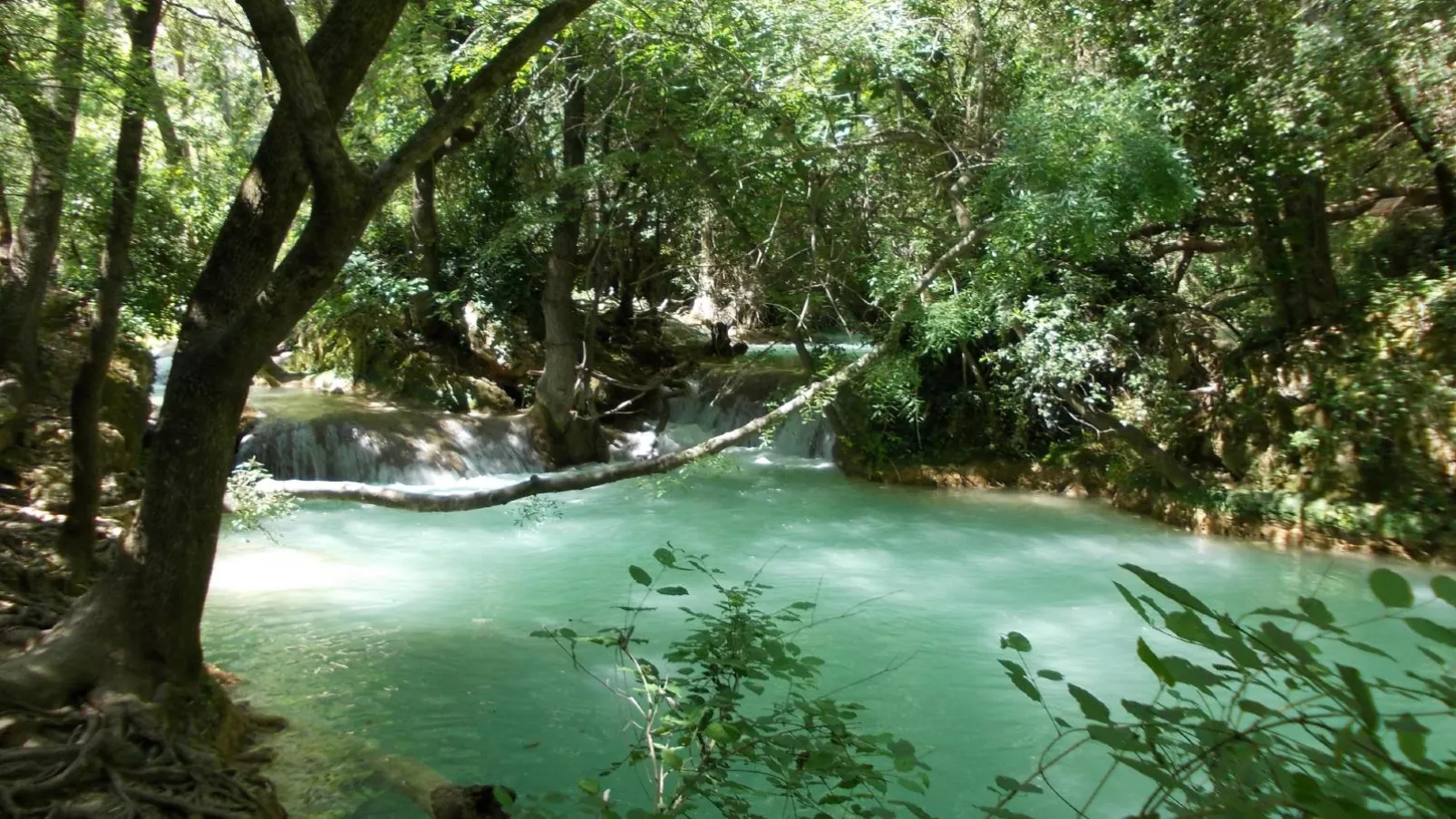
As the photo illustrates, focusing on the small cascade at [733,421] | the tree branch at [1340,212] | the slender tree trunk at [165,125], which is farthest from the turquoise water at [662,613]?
the slender tree trunk at [165,125]

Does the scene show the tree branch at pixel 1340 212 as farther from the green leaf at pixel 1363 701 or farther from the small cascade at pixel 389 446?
the green leaf at pixel 1363 701

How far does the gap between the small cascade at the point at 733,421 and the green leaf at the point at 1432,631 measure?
13.3 m

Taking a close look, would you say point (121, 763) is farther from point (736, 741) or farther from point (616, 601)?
point (616, 601)

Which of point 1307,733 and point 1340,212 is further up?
point 1340,212

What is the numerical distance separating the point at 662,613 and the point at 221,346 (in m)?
4.63

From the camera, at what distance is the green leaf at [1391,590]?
1192mm

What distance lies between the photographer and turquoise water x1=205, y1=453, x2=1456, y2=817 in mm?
5480

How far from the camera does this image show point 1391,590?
1242mm

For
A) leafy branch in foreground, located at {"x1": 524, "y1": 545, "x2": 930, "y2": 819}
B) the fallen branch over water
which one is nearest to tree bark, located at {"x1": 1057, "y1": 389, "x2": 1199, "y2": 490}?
the fallen branch over water

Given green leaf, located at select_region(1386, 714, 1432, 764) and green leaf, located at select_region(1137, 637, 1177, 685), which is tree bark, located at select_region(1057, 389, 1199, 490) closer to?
green leaf, located at select_region(1137, 637, 1177, 685)

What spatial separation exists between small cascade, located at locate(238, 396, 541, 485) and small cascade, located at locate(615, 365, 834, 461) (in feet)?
6.25

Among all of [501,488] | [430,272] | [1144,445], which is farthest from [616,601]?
[430,272]

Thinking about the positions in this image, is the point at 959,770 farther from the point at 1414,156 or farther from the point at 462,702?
the point at 1414,156

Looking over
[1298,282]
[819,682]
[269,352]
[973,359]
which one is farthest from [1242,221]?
[269,352]
